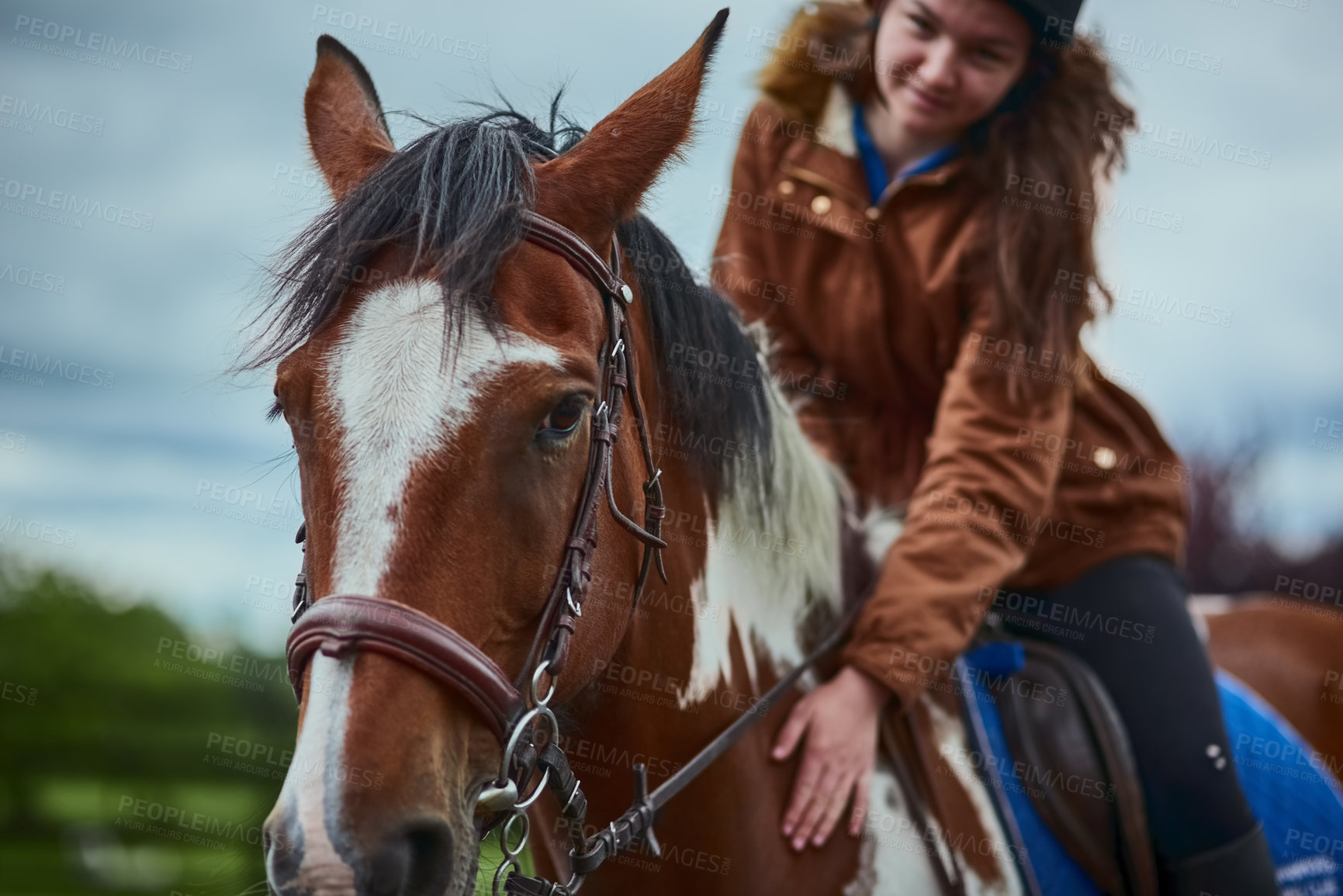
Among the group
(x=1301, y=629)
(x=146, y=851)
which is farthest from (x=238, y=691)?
(x=1301, y=629)

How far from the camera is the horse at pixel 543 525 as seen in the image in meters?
1.62

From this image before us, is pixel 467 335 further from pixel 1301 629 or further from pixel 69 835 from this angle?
pixel 69 835

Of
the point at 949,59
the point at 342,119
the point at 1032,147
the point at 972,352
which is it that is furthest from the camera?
the point at 1032,147

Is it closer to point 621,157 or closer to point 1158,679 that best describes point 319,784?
point 621,157

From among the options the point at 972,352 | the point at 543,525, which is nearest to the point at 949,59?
the point at 972,352

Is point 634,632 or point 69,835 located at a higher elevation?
point 634,632

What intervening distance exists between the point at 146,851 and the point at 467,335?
1039 inches

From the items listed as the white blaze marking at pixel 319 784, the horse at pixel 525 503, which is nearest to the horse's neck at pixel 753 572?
the horse at pixel 525 503

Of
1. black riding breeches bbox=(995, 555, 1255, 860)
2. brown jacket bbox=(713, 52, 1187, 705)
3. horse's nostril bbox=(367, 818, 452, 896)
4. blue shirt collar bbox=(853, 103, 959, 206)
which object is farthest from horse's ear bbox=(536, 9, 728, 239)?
black riding breeches bbox=(995, 555, 1255, 860)

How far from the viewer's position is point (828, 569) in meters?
2.90

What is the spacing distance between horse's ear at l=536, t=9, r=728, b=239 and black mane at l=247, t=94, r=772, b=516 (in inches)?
3.3

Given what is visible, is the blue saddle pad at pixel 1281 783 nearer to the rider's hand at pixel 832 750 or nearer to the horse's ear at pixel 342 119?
the rider's hand at pixel 832 750

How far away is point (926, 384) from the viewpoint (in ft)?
12.2

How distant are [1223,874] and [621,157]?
2.76m
